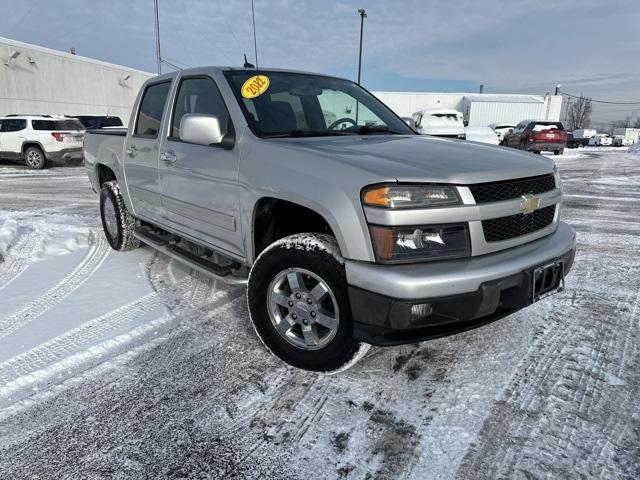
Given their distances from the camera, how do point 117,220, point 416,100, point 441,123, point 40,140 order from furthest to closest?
1. point 416,100
2. point 441,123
3. point 40,140
4. point 117,220

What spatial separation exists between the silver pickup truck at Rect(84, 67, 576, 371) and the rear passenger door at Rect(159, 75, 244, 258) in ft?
0.05

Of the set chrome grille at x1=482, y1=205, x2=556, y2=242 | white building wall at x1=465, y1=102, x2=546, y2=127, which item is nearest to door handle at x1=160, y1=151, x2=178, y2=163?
chrome grille at x1=482, y1=205, x2=556, y2=242

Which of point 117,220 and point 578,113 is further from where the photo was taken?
point 578,113

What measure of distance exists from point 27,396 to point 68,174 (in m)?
12.7

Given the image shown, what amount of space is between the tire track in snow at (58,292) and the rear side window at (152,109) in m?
1.50

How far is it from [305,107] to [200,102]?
84cm

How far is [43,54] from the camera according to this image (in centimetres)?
2072

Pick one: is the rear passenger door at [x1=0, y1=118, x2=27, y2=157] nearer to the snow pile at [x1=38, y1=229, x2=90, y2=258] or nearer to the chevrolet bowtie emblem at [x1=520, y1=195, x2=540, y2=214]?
the snow pile at [x1=38, y1=229, x2=90, y2=258]

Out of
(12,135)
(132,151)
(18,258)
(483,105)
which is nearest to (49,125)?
(12,135)

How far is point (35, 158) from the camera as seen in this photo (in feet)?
47.5

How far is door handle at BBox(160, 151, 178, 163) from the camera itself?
3602 millimetres

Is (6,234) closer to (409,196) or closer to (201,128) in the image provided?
(201,128)

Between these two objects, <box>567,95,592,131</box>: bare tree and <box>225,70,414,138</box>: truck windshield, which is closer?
<box>225,70,414,138</box>: truck windshield

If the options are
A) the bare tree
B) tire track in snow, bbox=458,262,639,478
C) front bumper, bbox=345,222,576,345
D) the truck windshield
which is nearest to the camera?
tire track in snow, bbox=458,262,639,478
